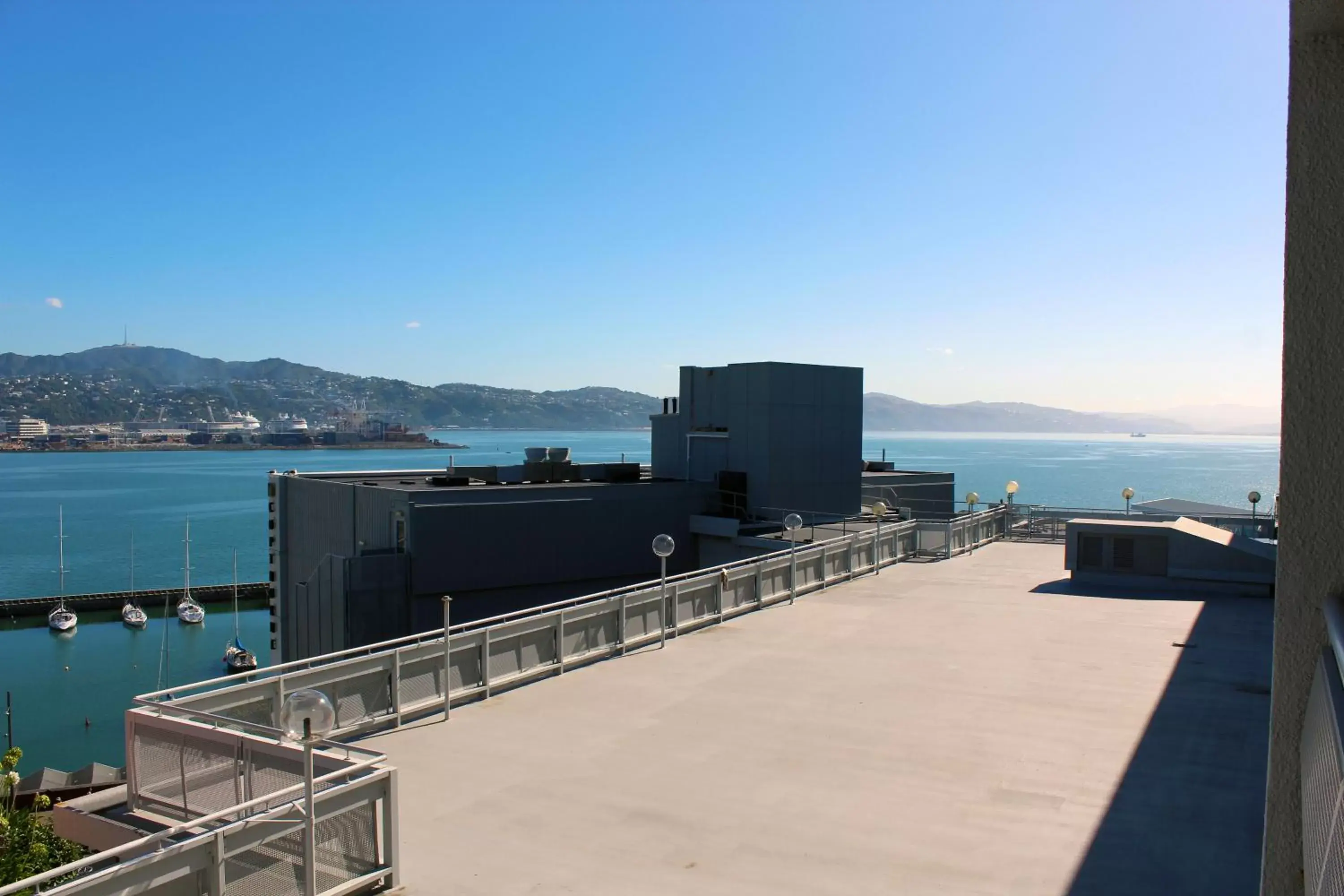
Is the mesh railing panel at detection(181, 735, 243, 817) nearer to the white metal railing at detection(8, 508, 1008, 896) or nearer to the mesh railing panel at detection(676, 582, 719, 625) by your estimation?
the white metal railing at detection(8, 508, 1008, 896)

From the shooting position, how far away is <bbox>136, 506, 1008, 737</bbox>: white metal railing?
9570 millimetres

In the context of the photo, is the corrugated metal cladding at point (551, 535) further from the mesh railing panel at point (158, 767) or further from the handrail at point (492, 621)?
the mesh railing panel at point (158, 767)

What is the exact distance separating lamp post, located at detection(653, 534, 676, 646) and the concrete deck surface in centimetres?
33

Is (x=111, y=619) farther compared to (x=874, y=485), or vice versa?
(x=111, y=619)

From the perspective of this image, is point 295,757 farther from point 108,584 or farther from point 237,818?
point 108,584

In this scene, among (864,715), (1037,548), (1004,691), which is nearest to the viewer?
(864,715)

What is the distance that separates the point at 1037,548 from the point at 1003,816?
20.6 m

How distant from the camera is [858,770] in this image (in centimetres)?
954

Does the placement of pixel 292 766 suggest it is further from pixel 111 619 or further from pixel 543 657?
pixel 111 619

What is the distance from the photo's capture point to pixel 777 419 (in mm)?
31641

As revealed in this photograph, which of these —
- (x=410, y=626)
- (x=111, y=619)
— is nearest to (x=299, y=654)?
(x=410, y=626)

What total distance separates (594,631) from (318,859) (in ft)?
24.3

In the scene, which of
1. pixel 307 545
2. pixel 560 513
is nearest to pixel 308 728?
pixel 560 513

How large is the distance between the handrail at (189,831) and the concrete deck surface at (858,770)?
948 millimetres
